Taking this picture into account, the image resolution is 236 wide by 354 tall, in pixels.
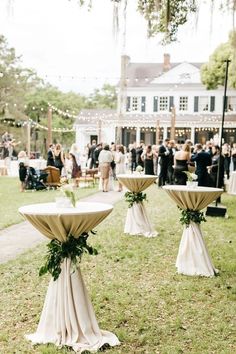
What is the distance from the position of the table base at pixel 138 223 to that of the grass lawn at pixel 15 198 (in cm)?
234

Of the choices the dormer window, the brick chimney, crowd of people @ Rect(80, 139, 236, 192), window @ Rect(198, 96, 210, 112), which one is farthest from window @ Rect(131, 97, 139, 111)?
crowd of people @ Rect(80, 139, 236, 192)

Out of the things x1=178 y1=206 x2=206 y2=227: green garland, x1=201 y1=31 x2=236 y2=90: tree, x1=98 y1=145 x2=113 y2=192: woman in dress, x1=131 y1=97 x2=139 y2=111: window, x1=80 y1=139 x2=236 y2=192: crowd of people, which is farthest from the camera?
x1=131 y1=97 x2=139 y2=111: window

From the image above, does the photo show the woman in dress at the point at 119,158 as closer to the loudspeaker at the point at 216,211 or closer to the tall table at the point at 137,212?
the loudspeaker at the point at 216,211

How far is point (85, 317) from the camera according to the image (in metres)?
3.68

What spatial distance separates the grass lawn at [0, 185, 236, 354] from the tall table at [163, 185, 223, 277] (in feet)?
0.49

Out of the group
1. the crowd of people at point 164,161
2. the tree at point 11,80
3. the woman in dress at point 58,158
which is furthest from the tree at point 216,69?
the tree at point 11,80

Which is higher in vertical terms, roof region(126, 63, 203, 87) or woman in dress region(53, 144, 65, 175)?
roof region(126, 63, 203, 87)

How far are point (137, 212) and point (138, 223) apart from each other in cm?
20

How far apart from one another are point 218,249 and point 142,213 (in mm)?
1572

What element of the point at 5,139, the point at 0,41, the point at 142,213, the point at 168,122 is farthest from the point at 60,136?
the point at 142,213

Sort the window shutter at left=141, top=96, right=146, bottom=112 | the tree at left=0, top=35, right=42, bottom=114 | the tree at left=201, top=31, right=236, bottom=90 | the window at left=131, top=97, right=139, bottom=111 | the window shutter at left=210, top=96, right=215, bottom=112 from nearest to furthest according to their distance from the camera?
1. the tree at left=201, top=31, right=236, bottom=90
2. the window shutter at left=210, top=96, right=215, bottom=112
3. the window shutter at left=141, top=96, right=146, bottom=112
4. the window at left=131, top=97, right=139, bottom=111
5. the tree at left=0, top=35, right=42, bottom=114

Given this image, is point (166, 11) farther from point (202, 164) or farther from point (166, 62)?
point (166, 62)

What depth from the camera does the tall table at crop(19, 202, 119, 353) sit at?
3.62 meters

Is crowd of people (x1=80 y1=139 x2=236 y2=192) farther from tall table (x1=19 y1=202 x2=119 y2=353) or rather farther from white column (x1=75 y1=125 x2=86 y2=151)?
white column (x1=75 y1=125 x2=86 y2=151)
